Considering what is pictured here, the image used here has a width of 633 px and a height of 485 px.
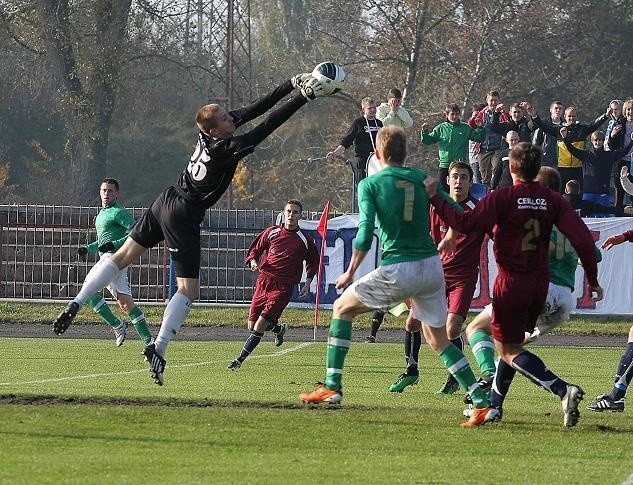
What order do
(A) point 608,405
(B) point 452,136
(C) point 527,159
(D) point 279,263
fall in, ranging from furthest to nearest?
(B) point 452,136 < (D) point 279,263 < (A) point 608,405 < (C) point 527,159

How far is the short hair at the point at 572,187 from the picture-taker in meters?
22.9

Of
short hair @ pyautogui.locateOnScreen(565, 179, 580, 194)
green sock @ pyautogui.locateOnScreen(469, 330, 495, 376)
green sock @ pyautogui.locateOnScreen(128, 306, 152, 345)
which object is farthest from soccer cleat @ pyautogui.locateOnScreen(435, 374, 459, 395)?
short hair @ pyautogui.locateOnScreen(565, 179, 580, 194)

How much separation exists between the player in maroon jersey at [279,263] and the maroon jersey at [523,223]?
22.5 feet

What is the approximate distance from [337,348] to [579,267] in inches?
536

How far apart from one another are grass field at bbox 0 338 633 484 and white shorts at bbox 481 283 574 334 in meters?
0.78

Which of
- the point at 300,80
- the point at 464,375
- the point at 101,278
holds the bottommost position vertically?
the point at 464,375

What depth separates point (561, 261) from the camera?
10.8m

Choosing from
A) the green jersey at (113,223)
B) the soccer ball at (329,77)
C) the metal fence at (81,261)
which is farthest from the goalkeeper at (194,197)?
the metal fence at (81,261)

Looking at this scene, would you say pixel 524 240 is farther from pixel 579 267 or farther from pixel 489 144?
pixel 489 144

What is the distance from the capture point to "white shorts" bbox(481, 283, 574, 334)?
406 inches

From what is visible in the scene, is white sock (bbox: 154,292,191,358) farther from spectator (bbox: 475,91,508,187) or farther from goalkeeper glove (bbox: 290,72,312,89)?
spectator (bbox: 475,91,508,187)

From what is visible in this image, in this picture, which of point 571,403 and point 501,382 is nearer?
point 571,403

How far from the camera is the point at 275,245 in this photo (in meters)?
17.1

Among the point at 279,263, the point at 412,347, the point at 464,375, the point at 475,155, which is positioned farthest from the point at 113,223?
the point at 475,155
